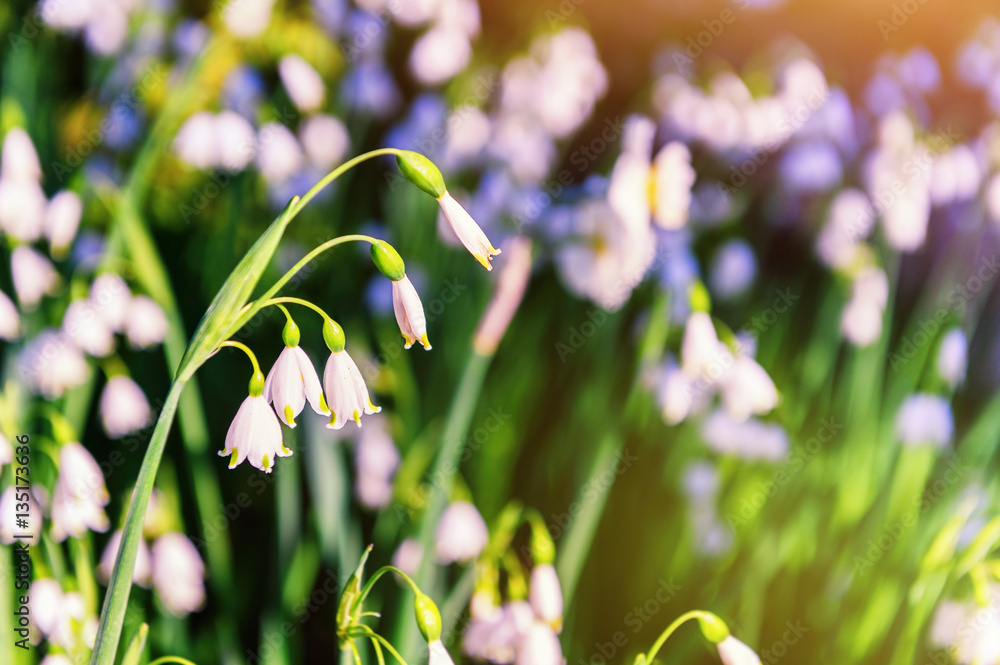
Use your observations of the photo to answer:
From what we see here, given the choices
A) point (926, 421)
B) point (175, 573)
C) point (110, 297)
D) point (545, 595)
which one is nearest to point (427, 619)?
point (545, 595)

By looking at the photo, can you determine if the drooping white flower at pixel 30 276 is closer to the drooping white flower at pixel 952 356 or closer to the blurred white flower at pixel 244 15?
the blurred white flower at pixel 244 15

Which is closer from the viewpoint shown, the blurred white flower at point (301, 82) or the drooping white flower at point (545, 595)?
the drooping white flower at point (545, 595)

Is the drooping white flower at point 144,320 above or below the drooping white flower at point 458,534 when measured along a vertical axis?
above

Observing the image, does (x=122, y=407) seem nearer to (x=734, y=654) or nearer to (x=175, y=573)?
(x=175, y=573)

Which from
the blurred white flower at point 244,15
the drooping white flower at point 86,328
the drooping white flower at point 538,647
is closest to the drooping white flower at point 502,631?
the drooping white flower at point 538,647

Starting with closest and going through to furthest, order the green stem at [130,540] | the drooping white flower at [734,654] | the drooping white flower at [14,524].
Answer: the green stem at [130,540] < the drooping white flower at [734,654] < the drooping white flower at [14,524]

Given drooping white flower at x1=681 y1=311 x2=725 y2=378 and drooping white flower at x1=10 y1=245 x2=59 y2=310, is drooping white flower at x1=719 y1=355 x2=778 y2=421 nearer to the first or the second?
drooping white flower at x1=681 y1=311 x2=725 y2=378

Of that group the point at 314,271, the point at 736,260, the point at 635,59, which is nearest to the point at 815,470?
the point at 736,260

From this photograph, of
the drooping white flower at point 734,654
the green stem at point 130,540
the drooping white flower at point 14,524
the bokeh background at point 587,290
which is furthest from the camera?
the bokeh background at point 587,290
